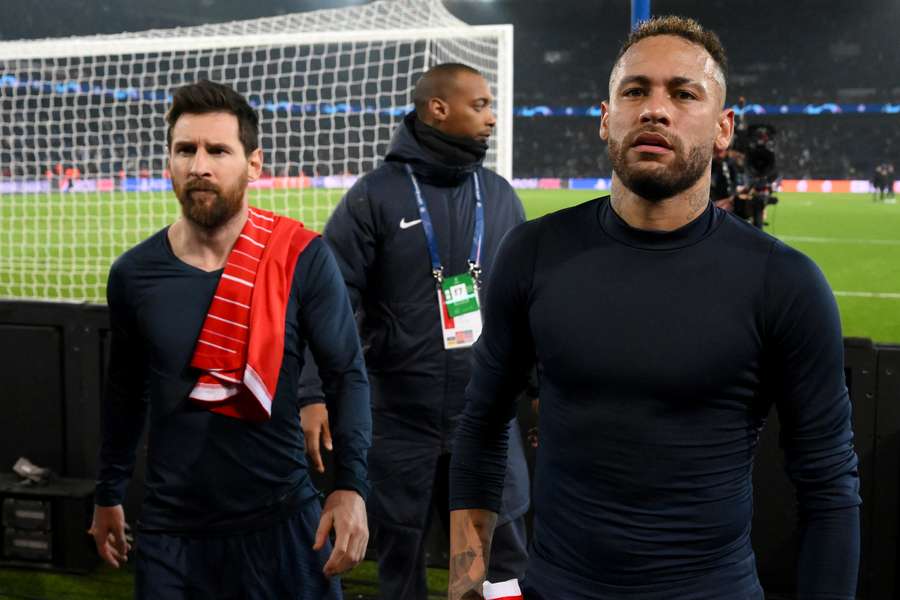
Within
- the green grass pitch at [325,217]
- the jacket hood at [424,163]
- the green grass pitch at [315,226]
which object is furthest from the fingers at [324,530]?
the green grass pitch at [315,226]

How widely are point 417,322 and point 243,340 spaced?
3.33 ft

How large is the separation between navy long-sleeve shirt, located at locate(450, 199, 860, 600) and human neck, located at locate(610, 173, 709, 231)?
0.02 metres

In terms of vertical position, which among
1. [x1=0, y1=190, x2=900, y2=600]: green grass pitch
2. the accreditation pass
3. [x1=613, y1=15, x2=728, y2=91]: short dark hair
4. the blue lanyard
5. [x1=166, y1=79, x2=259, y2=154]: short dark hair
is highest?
[x1=613, y1=15, x2=728, y2=91]: short dark hair

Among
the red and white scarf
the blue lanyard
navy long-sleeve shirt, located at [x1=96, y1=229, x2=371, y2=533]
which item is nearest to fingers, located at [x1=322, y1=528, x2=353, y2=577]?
navy long-sleeve shirt, located at [x1=96, y1=229, x2=371, y2=533]

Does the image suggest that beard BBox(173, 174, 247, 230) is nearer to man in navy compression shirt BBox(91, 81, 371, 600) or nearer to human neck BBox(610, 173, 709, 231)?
man in navy compression shirt BBox(91, 81, 371, 600)

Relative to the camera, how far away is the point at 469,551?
69.4 inches

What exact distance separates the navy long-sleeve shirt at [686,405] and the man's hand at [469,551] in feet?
0.42

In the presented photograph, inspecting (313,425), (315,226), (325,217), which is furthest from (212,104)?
(325,217)

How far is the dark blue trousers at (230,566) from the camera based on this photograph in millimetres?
2309

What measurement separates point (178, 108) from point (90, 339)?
7.54 ft

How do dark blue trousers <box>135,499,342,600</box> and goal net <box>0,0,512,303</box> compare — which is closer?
dark blue trousers <box>135,499,342,600</box>

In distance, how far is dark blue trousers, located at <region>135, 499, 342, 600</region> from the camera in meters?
2.31

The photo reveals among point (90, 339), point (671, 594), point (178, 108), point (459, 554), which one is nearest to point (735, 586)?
point (671, 594)

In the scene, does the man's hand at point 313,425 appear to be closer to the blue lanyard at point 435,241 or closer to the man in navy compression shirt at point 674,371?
the blue lanyard at point 435,241
